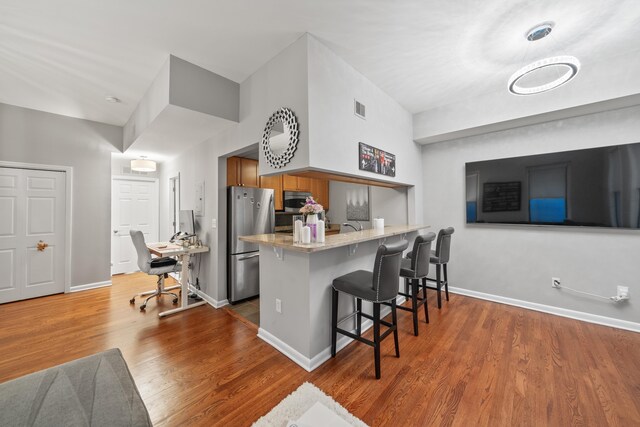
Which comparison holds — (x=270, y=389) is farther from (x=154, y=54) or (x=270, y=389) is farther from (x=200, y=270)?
(x=154, y=54)

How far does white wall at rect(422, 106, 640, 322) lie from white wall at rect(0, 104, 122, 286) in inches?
226

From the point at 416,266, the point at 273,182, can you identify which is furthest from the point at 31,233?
the point at 416,266

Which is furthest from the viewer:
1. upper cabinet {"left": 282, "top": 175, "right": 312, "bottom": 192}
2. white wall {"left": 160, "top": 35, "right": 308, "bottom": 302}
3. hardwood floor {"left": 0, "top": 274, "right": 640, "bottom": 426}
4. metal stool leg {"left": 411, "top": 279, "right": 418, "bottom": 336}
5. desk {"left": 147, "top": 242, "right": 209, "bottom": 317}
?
upper cabinet {"left": 282, "top": 175, "right": 312, "bottom": 192}

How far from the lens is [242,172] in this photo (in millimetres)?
3746

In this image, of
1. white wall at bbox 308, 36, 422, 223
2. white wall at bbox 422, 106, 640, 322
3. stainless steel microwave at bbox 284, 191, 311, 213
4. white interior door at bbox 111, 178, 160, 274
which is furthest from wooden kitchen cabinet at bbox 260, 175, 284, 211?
white interior door at bbox 111, 178, 160, 274

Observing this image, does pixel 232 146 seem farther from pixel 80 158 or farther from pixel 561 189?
pixel 561 189

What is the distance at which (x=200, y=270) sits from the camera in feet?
12.5

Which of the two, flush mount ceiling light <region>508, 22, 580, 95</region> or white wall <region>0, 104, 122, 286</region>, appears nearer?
flush mount ceiling light <region>508, 22, 580, 95</region>

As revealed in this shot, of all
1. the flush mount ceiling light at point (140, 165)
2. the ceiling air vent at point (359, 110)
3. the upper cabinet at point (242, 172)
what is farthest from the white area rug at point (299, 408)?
the flush mount ceiling light at point (140, 165)

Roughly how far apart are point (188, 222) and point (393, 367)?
3.45 m

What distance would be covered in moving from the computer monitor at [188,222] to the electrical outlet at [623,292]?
18.1 ft

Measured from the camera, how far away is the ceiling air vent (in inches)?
104

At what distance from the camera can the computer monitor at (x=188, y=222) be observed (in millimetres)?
3710

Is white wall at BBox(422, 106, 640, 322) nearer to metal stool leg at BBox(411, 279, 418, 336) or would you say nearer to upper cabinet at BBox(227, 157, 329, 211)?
metal stool leg at BBox(411, 279, 418, 336)
